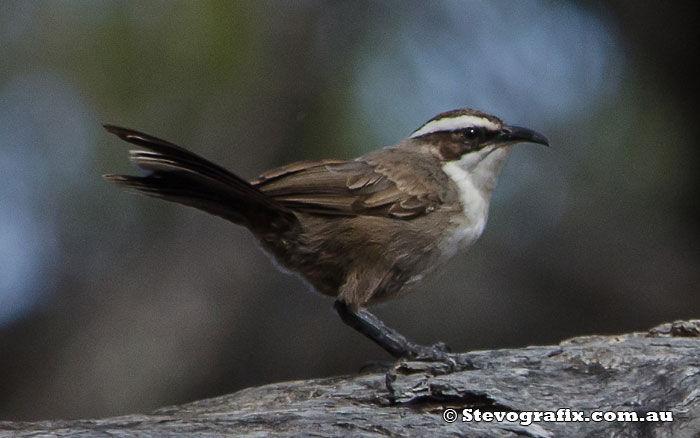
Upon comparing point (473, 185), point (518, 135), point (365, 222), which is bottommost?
point (365, 222)

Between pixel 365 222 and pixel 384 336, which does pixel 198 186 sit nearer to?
pixel 365 222

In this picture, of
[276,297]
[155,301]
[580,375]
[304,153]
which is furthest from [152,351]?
[580,375]

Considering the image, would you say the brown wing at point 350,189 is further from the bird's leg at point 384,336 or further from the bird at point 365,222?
the bird's leg at point 384,336

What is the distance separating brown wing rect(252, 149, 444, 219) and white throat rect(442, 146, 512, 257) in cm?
18

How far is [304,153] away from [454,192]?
270cm

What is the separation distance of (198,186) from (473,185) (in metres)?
1.65

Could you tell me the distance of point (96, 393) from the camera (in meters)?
6.91

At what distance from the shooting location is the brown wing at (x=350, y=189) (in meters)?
5.29

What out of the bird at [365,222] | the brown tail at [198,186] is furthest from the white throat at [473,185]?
the brown tail at [198,186]

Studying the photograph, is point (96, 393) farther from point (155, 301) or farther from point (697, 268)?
point (697, 268)

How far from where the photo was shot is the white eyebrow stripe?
5.66 meters

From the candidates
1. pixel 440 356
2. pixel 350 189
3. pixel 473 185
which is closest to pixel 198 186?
pixel 350 189

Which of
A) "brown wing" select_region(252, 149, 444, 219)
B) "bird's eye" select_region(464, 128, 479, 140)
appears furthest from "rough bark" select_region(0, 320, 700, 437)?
"bird's eye" select_region(464, 128, 479, 140)

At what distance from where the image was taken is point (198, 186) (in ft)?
15.9
